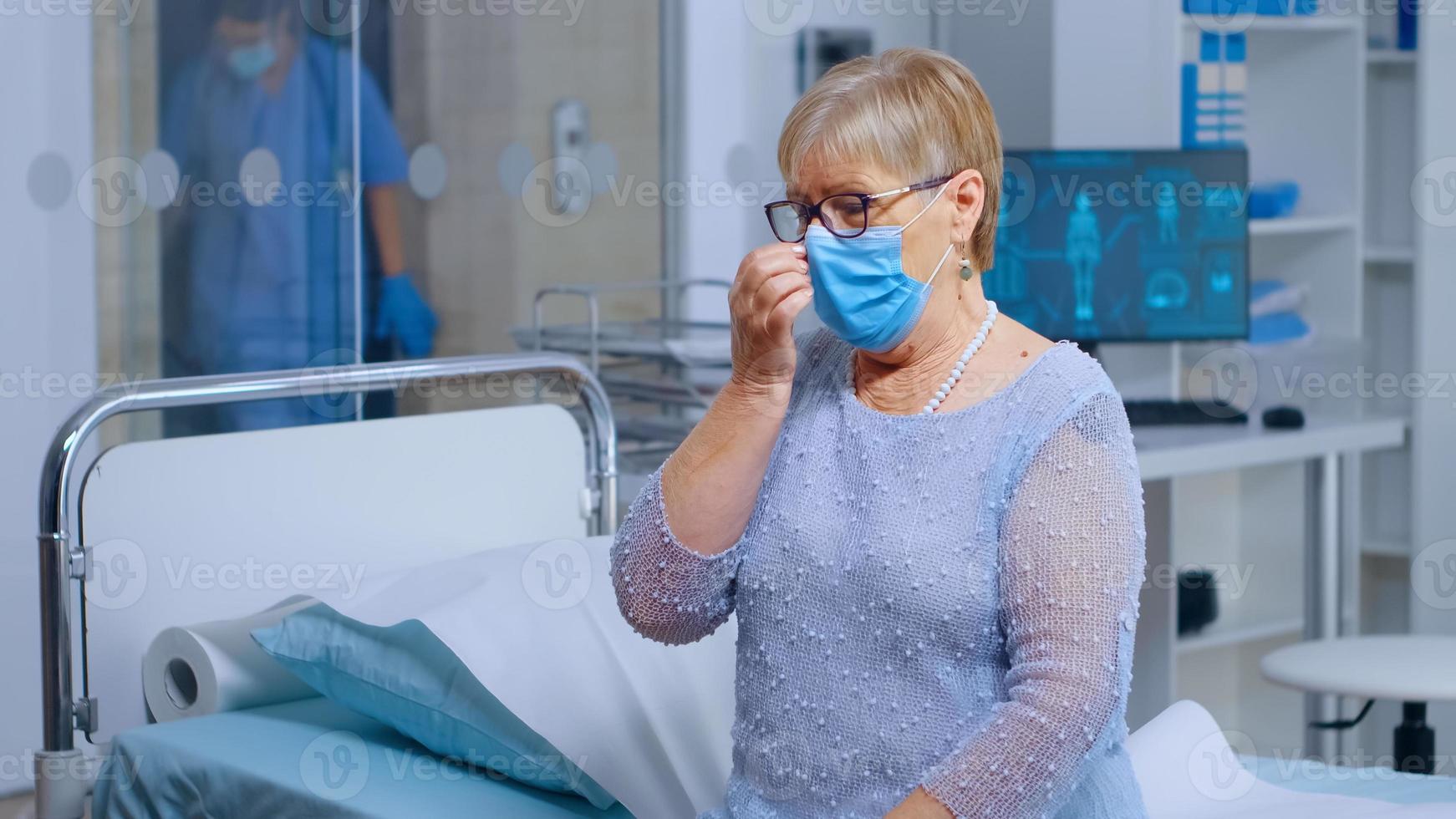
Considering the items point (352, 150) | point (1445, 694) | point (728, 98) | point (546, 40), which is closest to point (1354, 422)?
point (1445, 694)

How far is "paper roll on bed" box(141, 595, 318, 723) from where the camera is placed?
1.76m

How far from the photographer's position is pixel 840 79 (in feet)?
4.26

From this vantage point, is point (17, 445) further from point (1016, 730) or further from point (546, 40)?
point (1016, 730)

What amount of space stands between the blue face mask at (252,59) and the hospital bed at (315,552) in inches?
44.6

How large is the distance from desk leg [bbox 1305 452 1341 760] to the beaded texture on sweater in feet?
6.13

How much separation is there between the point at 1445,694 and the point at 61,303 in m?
2.34
